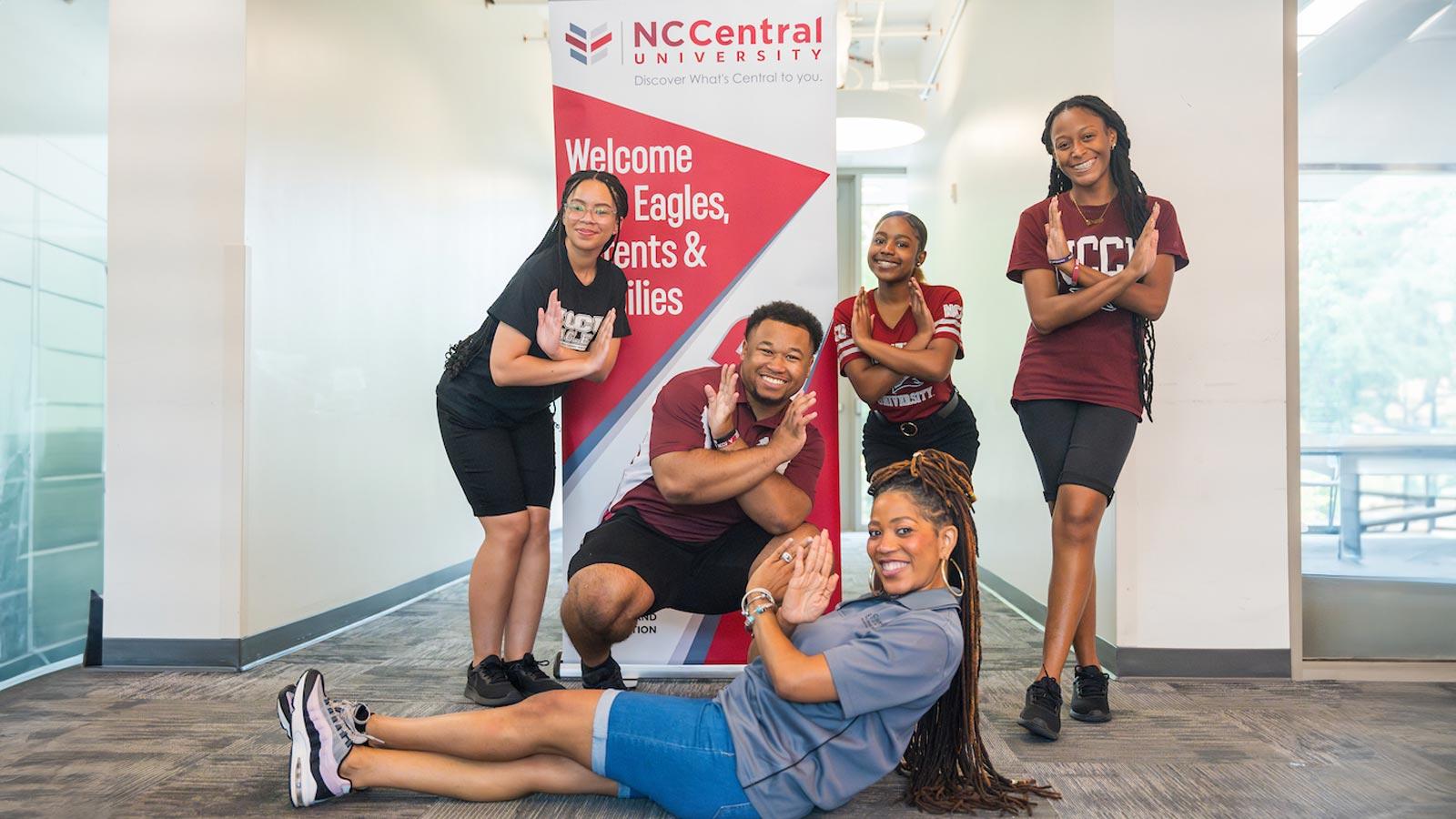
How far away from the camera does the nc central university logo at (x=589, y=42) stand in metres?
2.91

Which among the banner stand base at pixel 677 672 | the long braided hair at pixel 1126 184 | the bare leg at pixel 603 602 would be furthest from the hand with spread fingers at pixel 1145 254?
the banner stand base at pixel 677 672

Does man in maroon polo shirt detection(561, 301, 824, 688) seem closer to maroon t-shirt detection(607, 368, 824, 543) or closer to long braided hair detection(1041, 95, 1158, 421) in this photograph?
maroon t-shirt detection(607, 368, 824, 543)

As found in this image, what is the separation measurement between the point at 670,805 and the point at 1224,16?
114 inches

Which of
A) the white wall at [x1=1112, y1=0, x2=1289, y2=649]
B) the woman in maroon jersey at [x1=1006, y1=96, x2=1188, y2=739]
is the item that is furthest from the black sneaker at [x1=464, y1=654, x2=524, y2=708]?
the white wall at [x1=1112, y1=0, x2=1289, y2=649]

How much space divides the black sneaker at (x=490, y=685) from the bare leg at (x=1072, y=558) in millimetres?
1447

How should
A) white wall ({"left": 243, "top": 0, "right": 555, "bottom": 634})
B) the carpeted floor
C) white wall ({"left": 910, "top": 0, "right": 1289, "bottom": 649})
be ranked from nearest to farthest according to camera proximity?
1. the carpeted floor
2. white wall ({"left": 910, "top": 0, "right": 1289, "bottom": 649})
3. white wall ({"left": 243, "top": 0, "right": 555, "bottom": 634})

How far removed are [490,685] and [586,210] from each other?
134cm

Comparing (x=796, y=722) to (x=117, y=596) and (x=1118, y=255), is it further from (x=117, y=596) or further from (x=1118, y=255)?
(x=117, y=596)

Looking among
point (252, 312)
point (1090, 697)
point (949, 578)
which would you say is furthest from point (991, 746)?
point (252, 312)

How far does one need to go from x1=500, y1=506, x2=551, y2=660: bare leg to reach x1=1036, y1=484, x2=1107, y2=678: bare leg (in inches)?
55.9

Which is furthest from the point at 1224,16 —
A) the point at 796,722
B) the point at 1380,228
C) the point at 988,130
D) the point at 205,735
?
the point at 205,735

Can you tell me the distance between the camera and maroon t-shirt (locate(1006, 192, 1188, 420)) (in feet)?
8.46

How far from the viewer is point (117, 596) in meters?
3.19

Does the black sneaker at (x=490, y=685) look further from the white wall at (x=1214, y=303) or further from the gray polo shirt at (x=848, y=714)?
the white wall at (x=1214, y=303)
